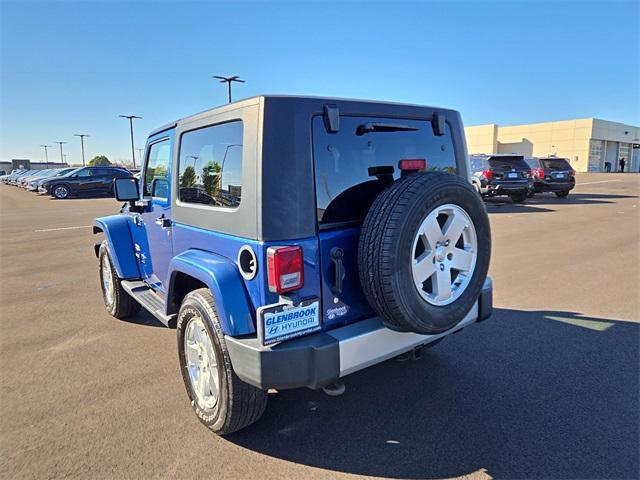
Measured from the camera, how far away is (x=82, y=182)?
2319cm

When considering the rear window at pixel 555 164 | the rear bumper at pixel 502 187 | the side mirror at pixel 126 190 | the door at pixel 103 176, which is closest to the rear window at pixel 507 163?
the rear bumper at pixel 502 187

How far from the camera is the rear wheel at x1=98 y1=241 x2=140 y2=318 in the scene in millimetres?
4559

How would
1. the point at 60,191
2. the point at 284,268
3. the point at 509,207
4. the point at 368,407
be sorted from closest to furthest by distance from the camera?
the point at 284,268 < the point at 368,407 < the point at 509,207 < the point at 60,191

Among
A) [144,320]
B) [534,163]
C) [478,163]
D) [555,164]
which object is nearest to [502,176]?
[478,163]

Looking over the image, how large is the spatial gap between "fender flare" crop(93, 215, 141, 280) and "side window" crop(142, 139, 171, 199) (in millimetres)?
537

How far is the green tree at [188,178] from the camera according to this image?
118 inches

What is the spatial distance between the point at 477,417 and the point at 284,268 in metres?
1.69

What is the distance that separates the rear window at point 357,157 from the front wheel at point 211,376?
0.90 meters

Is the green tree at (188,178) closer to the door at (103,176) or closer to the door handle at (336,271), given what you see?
the door handle at (336,271)

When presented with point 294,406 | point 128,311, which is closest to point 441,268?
point 294,406

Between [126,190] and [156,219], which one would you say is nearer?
[156,219]

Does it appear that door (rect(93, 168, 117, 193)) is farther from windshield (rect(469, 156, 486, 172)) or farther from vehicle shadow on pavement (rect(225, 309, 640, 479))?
vehicle shadow on pavement (rect(225, 309, 640, 479))

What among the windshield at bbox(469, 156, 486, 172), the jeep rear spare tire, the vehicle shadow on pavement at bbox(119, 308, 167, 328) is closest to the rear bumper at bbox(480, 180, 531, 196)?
the windshield at bbox(469, 156, 486, 172)

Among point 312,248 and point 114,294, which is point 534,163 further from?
point 312,248
